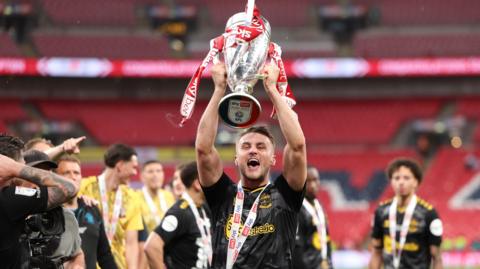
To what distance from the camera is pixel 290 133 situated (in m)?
4.84

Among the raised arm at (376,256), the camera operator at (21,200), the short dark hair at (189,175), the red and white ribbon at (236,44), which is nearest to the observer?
the camera operator at (21,200)

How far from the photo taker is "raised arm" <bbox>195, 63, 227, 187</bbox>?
A: 16.0 ft

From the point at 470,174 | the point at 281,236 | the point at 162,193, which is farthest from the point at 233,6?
the point at 281,236

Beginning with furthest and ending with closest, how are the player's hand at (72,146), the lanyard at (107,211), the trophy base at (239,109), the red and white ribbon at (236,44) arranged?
the lanyard at (107,211)
the player's hand at (72,146)
the red and white ribbon at (236,44)
the trophy base at (239,109)

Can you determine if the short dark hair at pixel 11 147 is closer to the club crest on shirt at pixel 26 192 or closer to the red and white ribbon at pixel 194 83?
the club crest on shirt at pixel 26 192

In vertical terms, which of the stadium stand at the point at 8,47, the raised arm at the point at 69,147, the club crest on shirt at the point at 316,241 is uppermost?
the stadium stand at the point at 8,47

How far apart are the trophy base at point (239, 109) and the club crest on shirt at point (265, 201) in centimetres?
54

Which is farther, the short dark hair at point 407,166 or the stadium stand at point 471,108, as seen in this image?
the stadium stand at point 471,108

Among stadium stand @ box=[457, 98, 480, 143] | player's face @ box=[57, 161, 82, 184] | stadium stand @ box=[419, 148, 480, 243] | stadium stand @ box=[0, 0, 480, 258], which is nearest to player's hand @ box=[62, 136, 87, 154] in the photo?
player's face @ box=[57, 161, 82, 184]

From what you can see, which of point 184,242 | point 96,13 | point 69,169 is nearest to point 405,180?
point 184,242

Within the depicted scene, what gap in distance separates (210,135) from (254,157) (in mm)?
303

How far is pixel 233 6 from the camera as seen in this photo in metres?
30.2

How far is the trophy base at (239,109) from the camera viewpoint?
4.63 m

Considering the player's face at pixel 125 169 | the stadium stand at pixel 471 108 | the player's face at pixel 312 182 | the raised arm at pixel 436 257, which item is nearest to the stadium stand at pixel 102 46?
the stadium stand at pixel 471 108
